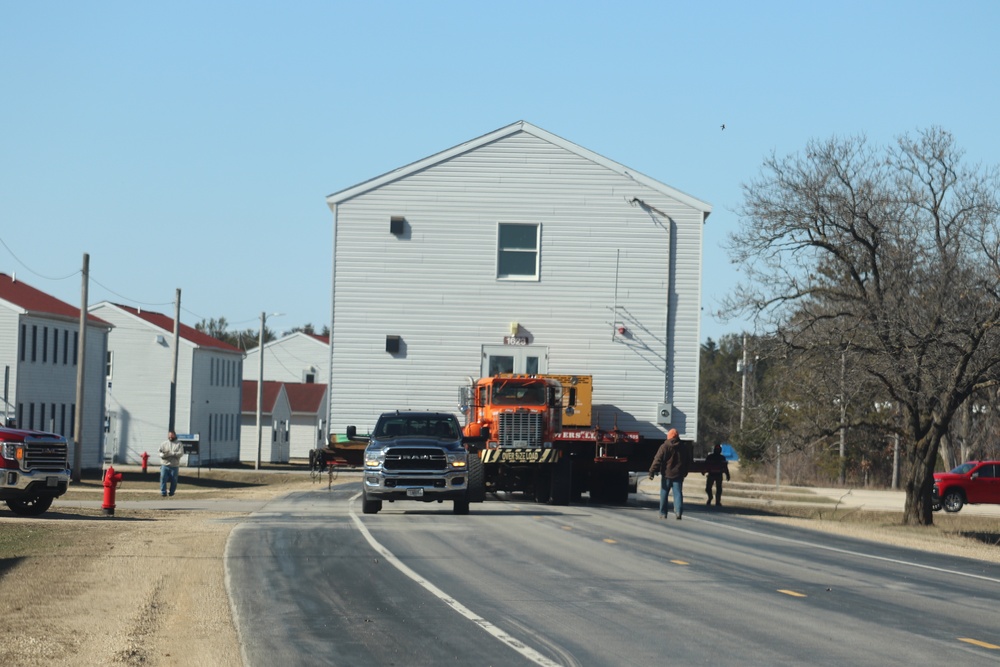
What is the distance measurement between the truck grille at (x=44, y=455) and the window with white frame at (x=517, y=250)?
11.8 meters

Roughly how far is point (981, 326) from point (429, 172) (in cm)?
1328

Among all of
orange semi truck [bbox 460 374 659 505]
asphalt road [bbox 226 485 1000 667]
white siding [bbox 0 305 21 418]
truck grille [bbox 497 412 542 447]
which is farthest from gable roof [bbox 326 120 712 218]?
white siding [bbox 0 305 21 418]

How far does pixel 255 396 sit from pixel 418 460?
2752 inches

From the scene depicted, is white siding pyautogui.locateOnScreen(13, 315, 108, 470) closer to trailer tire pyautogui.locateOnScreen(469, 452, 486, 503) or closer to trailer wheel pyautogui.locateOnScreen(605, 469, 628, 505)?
trailer wheel pyautogui.locateOnScreen(605, 469, 628, 505)

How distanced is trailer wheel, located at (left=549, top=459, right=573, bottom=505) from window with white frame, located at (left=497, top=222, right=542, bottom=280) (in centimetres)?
470

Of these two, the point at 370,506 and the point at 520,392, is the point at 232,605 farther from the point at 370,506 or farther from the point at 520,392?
the point at 520,392

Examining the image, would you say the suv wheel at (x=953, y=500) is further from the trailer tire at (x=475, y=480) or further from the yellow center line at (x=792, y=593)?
the yellow center line at (x=792, y=593)

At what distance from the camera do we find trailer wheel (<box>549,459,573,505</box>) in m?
31.2

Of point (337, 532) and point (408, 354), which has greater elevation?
point (408, 354)

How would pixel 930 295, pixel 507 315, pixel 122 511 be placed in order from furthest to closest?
pixel 507 315, pixel 930 295, pixel 122 511

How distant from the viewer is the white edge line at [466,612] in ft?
33.9

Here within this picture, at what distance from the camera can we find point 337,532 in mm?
21938

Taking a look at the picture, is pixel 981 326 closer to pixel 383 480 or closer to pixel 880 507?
pixel 383 480

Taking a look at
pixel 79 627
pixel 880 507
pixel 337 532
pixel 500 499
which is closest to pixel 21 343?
pixel 500 499
